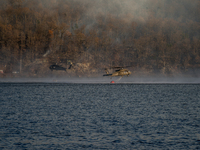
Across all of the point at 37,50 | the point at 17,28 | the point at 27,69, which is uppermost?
the point at 17,28

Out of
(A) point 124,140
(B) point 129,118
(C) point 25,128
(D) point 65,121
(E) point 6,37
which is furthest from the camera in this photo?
(E) point 6,37

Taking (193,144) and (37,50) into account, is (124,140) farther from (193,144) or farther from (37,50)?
(37,50)

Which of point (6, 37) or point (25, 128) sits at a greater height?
point (6, 37)

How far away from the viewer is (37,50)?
639ft

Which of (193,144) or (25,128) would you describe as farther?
(25,128)

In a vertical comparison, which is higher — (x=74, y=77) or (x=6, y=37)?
(x=6, y=37)

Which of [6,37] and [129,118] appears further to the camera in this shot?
[6,37]

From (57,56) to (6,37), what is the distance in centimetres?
3564

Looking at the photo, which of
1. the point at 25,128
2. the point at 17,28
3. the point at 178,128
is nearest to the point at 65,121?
the point at 25,128

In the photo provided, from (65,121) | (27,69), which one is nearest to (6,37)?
(27,69)

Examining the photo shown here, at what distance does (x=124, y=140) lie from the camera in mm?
25375

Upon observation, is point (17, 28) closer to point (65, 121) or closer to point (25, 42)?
point (25, 42)

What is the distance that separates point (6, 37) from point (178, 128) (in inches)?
6965

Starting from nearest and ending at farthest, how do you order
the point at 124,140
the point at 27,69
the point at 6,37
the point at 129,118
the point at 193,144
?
the point at 193,144, the point at 124,140, the point at 129,118, the point at 27,69, the point at 6,37
